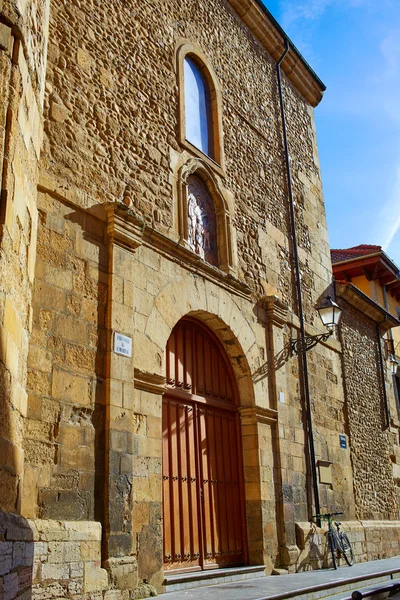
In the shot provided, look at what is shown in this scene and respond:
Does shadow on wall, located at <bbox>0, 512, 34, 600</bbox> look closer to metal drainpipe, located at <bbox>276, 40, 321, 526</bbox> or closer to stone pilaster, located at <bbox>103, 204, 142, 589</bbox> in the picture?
stone pilaster, located at <bbox>103, 204, 142, 589</bbox>

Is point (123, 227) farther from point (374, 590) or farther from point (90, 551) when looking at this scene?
point (374, 590)

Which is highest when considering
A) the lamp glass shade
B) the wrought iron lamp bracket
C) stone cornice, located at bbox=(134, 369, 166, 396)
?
the lamp glass shade

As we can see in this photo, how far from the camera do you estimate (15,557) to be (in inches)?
149

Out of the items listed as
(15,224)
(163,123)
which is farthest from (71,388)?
(163,123)

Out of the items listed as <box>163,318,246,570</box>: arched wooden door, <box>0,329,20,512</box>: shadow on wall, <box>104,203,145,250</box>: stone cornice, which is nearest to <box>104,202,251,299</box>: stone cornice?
<box>104,203,145,250</box>: stone cornice

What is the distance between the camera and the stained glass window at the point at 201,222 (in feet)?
24.9

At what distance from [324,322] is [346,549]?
10.1 feet

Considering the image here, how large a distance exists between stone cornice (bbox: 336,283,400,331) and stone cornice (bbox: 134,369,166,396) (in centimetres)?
549

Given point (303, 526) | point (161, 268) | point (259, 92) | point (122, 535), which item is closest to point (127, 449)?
point (122, 535)

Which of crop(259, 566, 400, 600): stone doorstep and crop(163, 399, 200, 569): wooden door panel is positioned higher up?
crop(163, 399, 200, 569): wooden door panel

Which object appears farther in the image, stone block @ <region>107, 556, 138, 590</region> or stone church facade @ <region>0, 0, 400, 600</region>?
stone block @ <region>107, 556, 138, 590</region>

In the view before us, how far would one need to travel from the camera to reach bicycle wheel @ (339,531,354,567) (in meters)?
8.30

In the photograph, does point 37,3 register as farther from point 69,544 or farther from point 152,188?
point 69,544

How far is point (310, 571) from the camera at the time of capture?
763 cm
